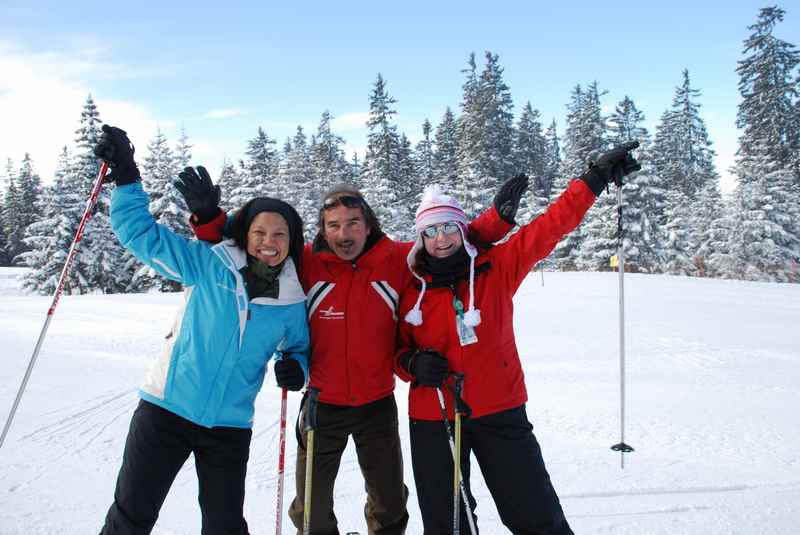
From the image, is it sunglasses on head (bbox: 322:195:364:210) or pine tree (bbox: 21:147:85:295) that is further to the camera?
pine tree (bbox: 21:147:85:295)

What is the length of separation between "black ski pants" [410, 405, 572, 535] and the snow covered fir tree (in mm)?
15992

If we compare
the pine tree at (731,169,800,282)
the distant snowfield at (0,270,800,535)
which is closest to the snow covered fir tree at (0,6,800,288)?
the pine tree at (731,169,800,282)

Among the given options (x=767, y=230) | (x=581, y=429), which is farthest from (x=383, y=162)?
(x=581, y=429)

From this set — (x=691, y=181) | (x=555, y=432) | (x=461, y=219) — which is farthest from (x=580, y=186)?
(x=691, y=181)

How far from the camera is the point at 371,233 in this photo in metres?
3.19

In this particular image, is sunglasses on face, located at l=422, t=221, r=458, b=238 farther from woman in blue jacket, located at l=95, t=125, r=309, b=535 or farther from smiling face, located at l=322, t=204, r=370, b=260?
woman in blue jacket, located at l=95, t=125, r=309, b=535

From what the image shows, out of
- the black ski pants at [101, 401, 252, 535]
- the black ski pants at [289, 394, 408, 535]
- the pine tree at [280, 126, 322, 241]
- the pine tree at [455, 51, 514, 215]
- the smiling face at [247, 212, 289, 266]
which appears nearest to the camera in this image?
the black ski pants at [101, 401, 252, 535]

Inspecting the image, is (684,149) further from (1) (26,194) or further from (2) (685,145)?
(1) (26,194)

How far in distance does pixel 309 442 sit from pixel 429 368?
84 centimetres

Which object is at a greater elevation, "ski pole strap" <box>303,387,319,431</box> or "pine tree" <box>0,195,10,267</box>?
"pine tree" <box>0,195,10,267</box>

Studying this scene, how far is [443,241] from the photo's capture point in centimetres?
294

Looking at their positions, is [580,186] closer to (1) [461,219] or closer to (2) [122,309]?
(1) [461,219]

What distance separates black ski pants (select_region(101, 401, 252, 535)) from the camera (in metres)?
2.54

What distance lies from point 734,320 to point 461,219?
1114 centimetres
